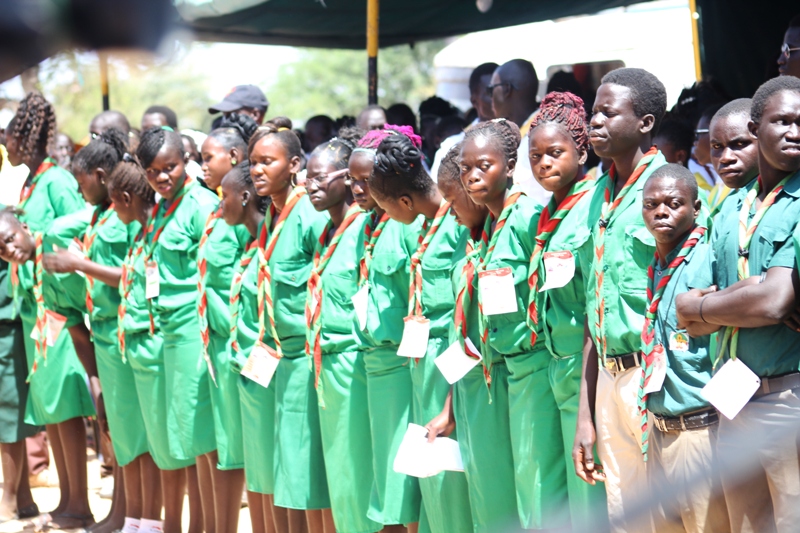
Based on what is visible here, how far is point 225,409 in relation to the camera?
5113 mm

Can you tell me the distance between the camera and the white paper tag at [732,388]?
2.77 metres

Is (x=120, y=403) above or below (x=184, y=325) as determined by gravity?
below

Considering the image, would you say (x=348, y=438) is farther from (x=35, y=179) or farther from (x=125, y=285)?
(x=35, y=179)

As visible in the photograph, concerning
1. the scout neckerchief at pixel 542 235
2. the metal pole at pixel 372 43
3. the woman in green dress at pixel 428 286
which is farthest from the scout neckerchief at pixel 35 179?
the scout neckerchief at pixel 542 235

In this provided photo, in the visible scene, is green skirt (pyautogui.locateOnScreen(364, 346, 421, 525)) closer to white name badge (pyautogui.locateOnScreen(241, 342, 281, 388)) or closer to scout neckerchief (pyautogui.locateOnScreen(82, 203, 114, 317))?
white name badge (pyautogui.locateOnScreen(241, 342, 281, 388))

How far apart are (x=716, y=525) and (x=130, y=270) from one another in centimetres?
366

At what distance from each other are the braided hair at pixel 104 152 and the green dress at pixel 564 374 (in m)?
3.42

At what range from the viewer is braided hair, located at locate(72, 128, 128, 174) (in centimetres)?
607

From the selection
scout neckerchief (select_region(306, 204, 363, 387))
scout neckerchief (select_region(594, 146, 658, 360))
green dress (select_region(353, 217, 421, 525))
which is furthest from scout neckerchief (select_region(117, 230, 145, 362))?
scout neckerchief (select_region(594, 146, 658, 360))

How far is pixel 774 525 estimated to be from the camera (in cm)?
285

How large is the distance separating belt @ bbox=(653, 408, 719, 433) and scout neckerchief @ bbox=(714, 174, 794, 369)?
211 millimetres

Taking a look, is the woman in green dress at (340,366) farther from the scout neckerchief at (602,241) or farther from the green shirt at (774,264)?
the green shirt at (774,264)

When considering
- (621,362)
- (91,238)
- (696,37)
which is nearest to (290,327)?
(621,362)

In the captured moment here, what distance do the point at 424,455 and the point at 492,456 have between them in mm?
257
